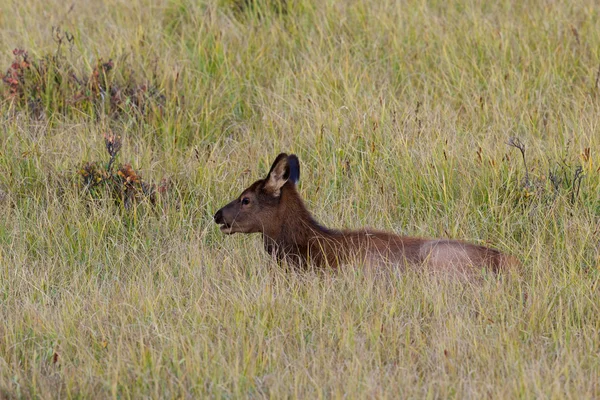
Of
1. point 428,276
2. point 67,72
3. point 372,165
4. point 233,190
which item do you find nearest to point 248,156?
point 233,190

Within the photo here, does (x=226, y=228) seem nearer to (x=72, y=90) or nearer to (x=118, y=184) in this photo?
(x=118, y=184)

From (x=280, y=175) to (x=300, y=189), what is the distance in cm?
68

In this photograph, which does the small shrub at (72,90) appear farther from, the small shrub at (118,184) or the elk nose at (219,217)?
the elk nose at (219,217)

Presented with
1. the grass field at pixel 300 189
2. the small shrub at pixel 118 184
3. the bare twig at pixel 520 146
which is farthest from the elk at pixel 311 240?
the bare twig at pixel 520 146

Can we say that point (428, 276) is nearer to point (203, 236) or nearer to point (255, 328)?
point (255, 328)

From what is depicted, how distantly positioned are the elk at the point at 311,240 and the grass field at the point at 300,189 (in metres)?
0.14

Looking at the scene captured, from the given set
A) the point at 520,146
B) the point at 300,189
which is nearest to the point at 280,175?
the point at 300,189

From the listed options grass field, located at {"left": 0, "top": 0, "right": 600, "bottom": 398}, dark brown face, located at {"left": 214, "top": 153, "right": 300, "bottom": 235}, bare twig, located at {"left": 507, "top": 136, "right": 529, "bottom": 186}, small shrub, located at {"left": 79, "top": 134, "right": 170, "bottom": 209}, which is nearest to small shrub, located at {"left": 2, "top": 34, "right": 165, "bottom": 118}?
grass field, located at {"left": 0, "top": 0, "right": 600, "bottom": 398}

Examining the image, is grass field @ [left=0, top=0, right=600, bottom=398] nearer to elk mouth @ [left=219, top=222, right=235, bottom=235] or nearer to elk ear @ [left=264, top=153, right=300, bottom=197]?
elk mouth @ [left=219, top=222, right=235, bottom=235]

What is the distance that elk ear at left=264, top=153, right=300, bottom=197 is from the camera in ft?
21.8

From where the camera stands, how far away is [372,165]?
7.37 m

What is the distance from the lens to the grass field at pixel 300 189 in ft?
15.6

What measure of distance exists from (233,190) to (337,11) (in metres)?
2.86

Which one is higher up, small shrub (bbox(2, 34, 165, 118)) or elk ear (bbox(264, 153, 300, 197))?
small shrub (bbox(2, 34, 165, 118))
